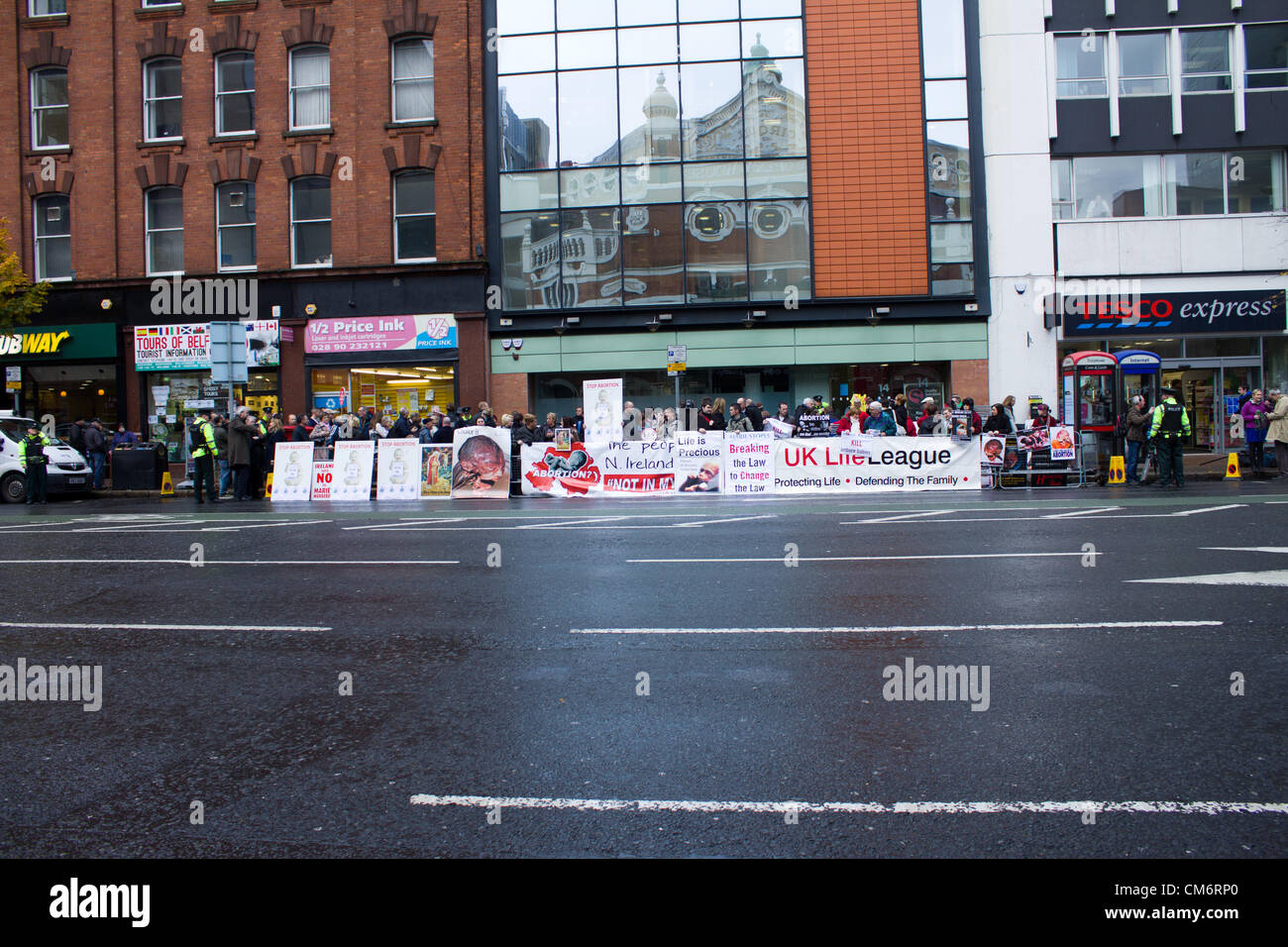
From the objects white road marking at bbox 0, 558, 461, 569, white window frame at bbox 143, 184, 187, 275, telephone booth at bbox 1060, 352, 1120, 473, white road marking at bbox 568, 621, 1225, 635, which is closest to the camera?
white road marking at bbox 568, 621, 1225, 635

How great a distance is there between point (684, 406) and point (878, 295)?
5.92m

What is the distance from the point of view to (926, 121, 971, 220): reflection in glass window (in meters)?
26.3

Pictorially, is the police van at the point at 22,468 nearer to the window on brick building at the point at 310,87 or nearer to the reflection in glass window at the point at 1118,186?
the window on brick building at the point at 310,87

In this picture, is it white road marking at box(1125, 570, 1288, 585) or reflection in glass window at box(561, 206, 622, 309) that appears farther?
reflection in glass window at box(561, 206, 622, 309)

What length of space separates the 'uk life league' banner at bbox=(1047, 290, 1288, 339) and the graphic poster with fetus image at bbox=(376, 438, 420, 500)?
16.9 meters

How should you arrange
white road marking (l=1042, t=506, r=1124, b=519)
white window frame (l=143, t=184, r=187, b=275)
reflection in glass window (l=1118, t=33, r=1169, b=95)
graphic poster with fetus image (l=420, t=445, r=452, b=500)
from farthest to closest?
white window frame (l=143, t=184, r=187, b=275) < reflection in glass window (l=1118, t=33, r=1169, b=95) < graphic poster with fetus image (l=420, t=445, r=452, b=500) < white road marking (l=1042, t=506, r=1124, b=519)

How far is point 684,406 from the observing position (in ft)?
86.5

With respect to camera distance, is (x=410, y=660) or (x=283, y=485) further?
(x=283, y=485)

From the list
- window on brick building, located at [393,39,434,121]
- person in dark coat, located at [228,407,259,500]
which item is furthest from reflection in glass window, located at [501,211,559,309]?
person in dark coat, located at [228,407,259,500]

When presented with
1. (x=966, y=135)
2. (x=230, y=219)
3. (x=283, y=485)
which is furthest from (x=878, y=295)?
(x=230, y=219)

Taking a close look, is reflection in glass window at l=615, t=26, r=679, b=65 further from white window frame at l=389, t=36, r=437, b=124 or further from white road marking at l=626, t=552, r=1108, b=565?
white road marking at l=626, t=552, r=1108, b=565

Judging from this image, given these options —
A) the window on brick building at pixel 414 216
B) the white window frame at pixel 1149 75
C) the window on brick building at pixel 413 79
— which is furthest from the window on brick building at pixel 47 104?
the white window frame at pixel 1149 75

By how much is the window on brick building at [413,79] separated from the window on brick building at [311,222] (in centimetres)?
300
